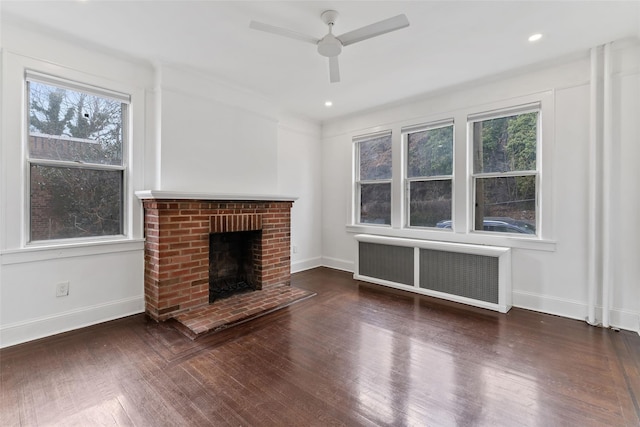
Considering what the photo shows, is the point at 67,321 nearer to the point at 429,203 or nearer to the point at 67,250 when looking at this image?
the point at 67,250

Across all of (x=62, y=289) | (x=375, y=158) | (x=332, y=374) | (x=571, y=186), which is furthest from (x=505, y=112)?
(x=62, y=289)

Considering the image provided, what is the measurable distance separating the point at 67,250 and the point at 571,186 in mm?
4975

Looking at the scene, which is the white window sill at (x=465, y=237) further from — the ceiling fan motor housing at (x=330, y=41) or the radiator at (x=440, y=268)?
the ceiling fan motor housing at (x=330, y=41)

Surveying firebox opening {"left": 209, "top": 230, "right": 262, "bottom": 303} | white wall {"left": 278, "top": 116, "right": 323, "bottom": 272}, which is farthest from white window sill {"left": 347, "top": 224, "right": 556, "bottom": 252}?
firebox opening {"left": 209, "top": 230, "right": 262, "bottom": 303}

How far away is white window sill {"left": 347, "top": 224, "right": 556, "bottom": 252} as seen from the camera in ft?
10.4

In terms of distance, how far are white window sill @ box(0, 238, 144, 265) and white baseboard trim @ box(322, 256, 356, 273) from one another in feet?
9.73

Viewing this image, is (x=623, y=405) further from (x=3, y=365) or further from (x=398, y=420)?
(x=3, y=365)

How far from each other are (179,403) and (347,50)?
3.12 meters

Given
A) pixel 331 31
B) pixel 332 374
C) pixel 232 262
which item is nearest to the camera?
pixel 332 374

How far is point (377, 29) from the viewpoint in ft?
6.88

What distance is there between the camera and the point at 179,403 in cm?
174

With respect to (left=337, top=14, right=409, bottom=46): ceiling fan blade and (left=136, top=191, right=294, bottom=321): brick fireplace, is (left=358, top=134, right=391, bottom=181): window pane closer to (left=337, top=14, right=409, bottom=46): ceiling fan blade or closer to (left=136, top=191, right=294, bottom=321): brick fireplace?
(left=136, top=191, right=294, bottom=321): brick fireplace

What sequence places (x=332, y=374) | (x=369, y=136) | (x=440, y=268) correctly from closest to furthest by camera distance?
(x=332, y=374) → (x=440, y=268) → (x=369, y=136)

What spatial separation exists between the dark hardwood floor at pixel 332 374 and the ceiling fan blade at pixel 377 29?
246 cm
